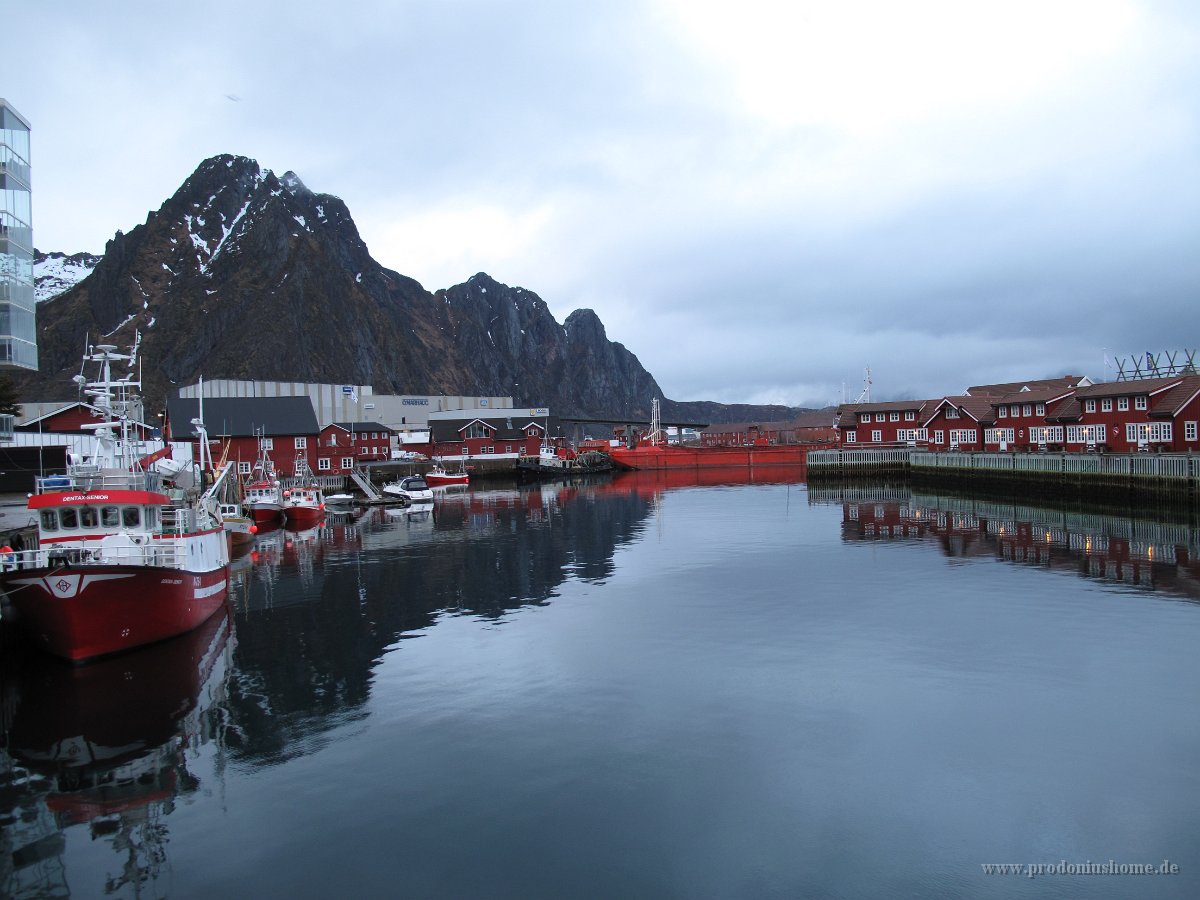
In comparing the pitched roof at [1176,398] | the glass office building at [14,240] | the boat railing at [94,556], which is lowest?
the boat railing at [94,556]

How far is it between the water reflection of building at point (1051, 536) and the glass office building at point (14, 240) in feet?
137

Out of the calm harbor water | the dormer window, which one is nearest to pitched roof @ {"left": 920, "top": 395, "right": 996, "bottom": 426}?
the dormer window

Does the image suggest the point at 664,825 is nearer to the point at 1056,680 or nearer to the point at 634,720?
the point at 634,720

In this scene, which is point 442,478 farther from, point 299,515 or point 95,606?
point 95,606

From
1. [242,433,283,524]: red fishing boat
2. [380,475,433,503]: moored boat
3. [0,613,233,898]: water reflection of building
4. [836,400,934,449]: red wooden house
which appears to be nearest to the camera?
[0,613,233,898]: water reflection of building

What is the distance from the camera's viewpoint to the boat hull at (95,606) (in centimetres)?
1978

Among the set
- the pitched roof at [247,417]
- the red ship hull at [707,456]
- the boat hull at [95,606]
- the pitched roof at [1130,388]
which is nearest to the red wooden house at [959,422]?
the pitched roof at [1130,388]

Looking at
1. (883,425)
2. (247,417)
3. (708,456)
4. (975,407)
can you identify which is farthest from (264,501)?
(708,456)

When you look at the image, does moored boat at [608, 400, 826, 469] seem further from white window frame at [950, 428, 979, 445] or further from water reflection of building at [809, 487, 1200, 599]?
water reflection of building at [809, 487, 1200, 599]

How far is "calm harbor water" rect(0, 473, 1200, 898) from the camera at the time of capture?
11367 millimetres

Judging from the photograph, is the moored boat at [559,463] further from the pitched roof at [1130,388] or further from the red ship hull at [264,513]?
the pitched roof at [1130,388]

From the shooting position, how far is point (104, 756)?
15617mm

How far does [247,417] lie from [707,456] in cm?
7220

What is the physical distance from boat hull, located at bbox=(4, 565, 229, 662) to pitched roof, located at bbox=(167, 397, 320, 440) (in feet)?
208
